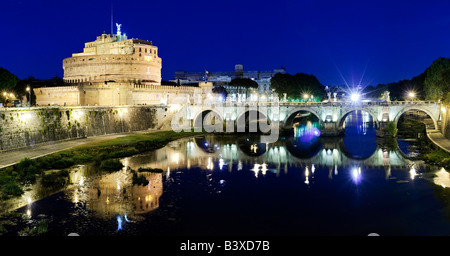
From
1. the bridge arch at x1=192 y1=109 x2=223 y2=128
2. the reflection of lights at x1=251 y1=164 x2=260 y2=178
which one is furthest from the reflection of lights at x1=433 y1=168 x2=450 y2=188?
the bridge arch at x1=192 y1=109 x2=223 y2=128

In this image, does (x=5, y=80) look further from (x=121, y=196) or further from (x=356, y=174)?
(x=356, y=174)

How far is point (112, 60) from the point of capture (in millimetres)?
62656

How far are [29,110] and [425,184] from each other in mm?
31210

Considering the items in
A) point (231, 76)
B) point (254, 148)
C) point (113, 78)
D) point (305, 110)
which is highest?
point (231, 76)

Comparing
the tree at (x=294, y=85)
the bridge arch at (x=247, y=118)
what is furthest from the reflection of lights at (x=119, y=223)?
the tree at (x=294, y=85)

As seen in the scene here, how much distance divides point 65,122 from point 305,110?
1173 inches

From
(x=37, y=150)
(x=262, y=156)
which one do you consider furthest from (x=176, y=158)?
(x=37, y=150)

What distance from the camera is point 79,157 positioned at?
30.9 m

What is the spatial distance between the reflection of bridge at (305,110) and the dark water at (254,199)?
1361cm

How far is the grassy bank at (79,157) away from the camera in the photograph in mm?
23486

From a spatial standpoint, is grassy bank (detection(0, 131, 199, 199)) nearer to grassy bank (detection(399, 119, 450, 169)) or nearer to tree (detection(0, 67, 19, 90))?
tree (detection(0, 67, 19, 90))

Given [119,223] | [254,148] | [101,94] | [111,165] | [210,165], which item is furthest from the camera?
[101,94]
